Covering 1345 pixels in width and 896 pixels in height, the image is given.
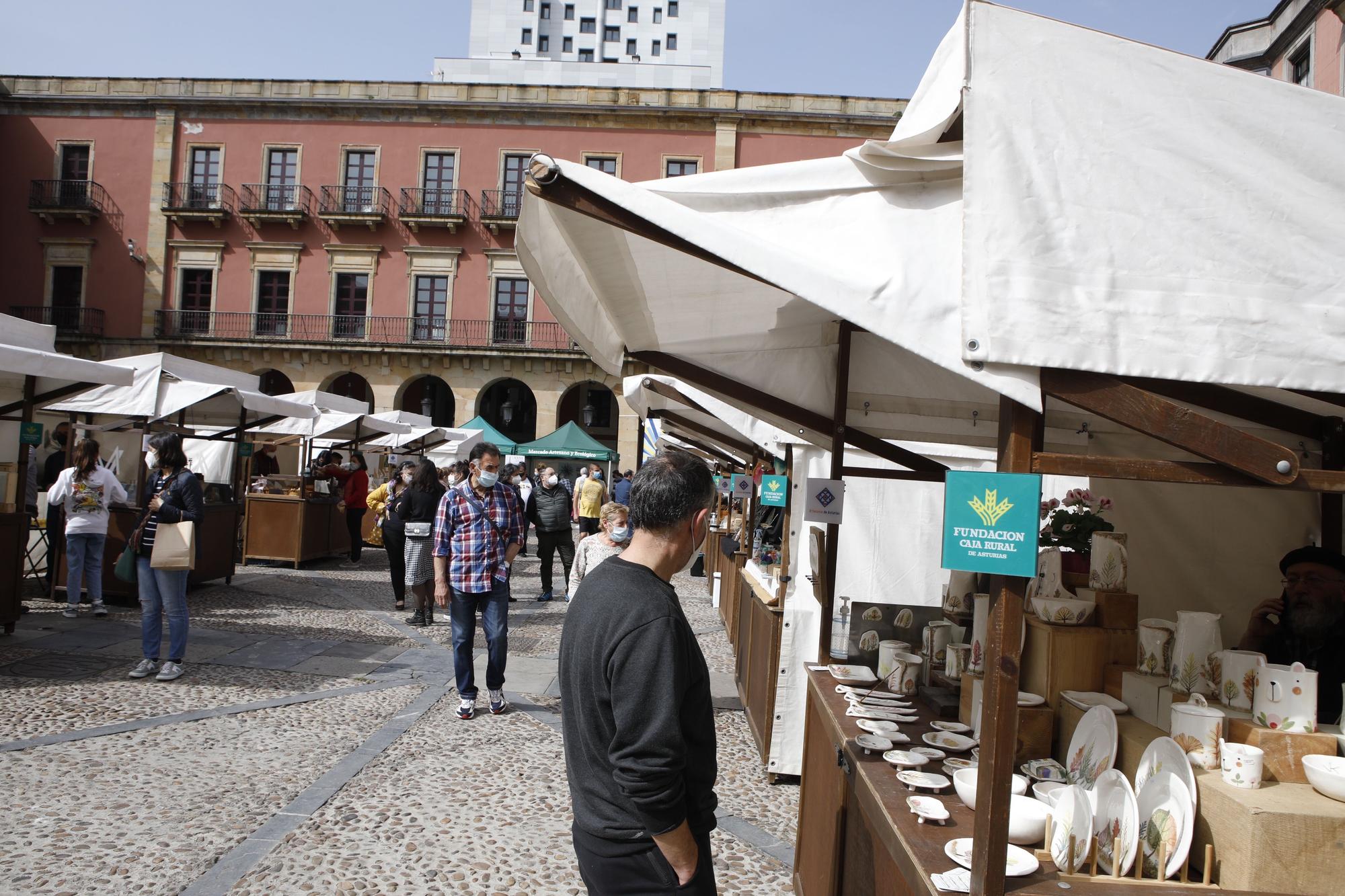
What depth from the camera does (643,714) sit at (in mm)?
1839

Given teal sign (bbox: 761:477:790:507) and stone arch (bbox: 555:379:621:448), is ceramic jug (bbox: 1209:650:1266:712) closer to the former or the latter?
teal sign (bbox: 761:477:790:507)

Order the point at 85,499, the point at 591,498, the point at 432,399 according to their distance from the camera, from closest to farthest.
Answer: the point at 85,499 < the point at 591,498 < the point at 432,399

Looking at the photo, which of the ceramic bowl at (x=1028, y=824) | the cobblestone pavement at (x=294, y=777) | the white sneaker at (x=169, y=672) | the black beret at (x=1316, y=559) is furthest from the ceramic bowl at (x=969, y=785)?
the white sneaker at (x=169, y=672)

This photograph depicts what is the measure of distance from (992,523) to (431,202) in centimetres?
3133

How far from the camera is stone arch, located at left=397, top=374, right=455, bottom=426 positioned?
34656 millimetres

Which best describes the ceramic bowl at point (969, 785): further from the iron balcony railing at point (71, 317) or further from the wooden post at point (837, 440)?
the iron balcony railing at point (71, 317)

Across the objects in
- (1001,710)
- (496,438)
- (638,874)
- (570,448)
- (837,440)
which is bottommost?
(638,874)

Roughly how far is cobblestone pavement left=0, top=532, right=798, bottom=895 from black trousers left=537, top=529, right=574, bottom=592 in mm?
3080

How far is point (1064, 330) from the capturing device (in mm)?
1767

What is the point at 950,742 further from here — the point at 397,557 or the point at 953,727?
the point at 397,557

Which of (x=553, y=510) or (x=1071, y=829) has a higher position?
(x=553, y=510)

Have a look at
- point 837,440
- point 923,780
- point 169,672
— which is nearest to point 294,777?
point 169,672

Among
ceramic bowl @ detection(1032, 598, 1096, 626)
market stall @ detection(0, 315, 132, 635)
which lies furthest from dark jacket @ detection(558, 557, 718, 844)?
market stall @ detection(0, 315, 132, 635)

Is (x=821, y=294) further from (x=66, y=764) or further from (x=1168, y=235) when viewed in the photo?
(x=66, y=764)
